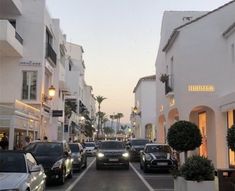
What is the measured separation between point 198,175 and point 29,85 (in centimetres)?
2322

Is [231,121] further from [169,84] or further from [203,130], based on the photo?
[169,84]

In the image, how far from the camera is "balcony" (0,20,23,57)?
27.6 metres

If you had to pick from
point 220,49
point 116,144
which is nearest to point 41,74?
point 116,144

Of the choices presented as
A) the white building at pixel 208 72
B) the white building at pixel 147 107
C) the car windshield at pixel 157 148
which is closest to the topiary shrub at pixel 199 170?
A: the white building at pixel 208 72

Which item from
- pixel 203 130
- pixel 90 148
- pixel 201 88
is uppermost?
pixel 201 88

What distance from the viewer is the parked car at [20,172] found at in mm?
9549

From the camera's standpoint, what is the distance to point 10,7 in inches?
1272

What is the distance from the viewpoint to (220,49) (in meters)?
26.5

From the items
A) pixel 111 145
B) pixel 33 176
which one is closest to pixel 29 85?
pixel 111 145

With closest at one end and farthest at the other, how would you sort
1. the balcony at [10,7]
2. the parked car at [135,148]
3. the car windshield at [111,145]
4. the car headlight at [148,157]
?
the car headlight at [148,157] → the car windshield at [111,145] → the balcony at [10,7] → the parked car at [135,148]

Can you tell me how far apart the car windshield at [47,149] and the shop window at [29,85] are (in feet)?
47.9

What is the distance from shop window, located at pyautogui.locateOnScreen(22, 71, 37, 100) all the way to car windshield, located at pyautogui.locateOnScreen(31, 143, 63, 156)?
14587mm

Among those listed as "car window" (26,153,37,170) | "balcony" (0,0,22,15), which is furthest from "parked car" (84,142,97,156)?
"car window" (26,153,37,170)

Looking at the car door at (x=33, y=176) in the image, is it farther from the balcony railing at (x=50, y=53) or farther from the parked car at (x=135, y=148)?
the balcony railing at (x=50, y=53)
